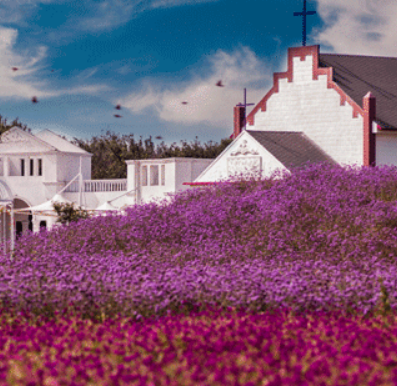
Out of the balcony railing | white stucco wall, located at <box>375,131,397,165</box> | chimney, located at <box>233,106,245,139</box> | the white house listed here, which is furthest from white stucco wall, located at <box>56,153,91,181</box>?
white stucco wall, located at <box>375,131,397,165</box>

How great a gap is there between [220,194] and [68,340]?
11.4 m

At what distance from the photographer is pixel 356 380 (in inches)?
194

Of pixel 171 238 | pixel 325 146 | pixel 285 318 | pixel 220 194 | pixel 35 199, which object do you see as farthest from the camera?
pixel 35 199

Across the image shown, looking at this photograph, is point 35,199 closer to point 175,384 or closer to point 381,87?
point 381,87

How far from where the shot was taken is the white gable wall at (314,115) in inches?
1090

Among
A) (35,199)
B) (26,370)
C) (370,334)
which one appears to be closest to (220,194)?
(370,334)

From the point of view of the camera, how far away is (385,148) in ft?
88.4

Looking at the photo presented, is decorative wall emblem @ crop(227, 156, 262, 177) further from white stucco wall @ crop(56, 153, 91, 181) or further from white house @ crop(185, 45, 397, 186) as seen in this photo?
white stucco wall @ crop(56, 153, 91, 181)

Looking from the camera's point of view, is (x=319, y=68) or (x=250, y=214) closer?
(x=250, y=214)

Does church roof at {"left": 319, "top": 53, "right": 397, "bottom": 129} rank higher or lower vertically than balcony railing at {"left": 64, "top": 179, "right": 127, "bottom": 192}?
higher

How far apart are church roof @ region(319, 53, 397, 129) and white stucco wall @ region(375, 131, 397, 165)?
53 centimetres

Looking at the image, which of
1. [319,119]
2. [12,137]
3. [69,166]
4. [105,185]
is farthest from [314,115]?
[12,137]

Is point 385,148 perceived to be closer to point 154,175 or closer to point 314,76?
point 314,76

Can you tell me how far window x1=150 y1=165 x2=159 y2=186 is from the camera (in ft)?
106
